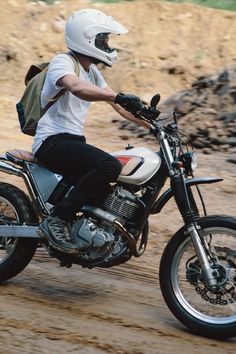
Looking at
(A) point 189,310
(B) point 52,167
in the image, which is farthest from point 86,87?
(A) point 189,310

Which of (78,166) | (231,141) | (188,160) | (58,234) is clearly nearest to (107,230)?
(58,234)

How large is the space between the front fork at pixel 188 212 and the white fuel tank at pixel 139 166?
11 cm

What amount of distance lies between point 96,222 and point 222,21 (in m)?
→ 10.1

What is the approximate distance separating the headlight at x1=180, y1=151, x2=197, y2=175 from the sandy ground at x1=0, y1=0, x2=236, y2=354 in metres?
0.98

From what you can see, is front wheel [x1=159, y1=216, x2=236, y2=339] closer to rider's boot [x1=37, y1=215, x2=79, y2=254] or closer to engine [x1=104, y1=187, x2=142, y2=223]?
engine [x1=104, y1=187, x2=142, y2=223]

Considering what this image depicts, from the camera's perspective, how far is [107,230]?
5.42m

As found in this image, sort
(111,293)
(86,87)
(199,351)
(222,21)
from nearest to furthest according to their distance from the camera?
(199,351) < (86,87) < (111,293) < (222,21)

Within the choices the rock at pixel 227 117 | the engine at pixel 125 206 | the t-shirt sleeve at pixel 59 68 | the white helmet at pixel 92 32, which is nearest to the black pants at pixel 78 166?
the engine at pixel 125 206

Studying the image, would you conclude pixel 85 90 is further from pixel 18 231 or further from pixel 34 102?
pixel 18 231

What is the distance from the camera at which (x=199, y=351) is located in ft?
15.5

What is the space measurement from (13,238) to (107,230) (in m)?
0.78

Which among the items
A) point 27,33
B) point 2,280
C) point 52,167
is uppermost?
point 52,167

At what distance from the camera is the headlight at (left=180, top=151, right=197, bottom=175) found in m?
5.14

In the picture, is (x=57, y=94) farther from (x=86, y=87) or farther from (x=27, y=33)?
(x=27, y=33)
